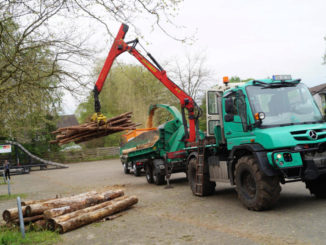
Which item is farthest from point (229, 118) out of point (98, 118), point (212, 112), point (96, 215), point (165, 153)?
point (165, 153)

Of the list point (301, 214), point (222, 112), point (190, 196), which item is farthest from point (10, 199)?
point (301, 214)

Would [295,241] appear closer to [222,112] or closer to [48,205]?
[222,112]

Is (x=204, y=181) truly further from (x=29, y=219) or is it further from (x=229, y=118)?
(x=29, y=219)

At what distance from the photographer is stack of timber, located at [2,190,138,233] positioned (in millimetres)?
7281

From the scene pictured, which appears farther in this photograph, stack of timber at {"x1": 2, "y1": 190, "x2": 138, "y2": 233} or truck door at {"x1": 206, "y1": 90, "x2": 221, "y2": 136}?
truck door at {"x1": 206, "y1": 90, "x2": 221, "y2": 136}

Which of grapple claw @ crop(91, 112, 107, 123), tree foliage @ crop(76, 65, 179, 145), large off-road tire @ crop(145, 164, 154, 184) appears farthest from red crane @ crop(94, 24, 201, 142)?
tree foliage @ crop(76, 65, 179, 145)

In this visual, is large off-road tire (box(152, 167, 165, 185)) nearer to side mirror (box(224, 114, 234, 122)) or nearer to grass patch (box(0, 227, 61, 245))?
side mirror (box(224, 114, 234, 122))

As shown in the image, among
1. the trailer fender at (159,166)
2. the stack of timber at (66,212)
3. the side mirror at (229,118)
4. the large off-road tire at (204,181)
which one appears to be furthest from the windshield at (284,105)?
the trailer fender at (159,166)

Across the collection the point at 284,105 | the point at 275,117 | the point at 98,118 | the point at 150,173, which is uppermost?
the point at 98,118

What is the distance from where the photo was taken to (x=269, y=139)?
7.36 metres

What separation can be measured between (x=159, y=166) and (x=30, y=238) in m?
7.85

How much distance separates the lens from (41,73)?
12.2 metres

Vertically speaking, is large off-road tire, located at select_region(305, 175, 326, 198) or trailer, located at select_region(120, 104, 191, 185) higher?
trailer, located at select_region(120, 104, 191, 185)

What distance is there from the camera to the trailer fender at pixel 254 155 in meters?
7.30
